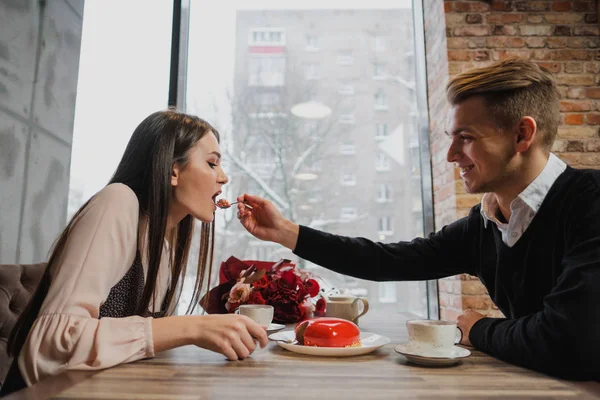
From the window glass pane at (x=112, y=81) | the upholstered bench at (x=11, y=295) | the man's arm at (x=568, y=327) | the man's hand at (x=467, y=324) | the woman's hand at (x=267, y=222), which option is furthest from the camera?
the window glass pane at (x=112, y=81)

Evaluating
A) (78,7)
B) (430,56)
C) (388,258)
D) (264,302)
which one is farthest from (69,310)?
(430,56)

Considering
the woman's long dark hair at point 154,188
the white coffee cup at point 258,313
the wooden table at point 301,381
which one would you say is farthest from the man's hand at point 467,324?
the woman's long dark hair at point 154,188

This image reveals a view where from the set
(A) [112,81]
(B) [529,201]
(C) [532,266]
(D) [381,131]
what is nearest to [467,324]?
(C) [532,266]

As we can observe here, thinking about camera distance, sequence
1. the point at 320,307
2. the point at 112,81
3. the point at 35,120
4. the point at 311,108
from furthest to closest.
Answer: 1. the point at 311,108
2. the point at 112,81
3. the point at 35,120
4. the point at 320,307

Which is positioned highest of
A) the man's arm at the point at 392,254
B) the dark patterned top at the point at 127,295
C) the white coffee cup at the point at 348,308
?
the man's arm at the point at 392,254

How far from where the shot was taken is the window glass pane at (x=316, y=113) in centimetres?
314

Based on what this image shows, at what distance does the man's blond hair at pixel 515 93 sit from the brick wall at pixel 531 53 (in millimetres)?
1247

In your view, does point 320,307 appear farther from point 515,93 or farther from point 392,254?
point 515,93

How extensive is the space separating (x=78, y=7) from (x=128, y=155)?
4.86 ft

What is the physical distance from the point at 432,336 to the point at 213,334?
1.45 feet

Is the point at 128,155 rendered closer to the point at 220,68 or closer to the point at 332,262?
the point at 332,262

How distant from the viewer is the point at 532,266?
3.54 feet

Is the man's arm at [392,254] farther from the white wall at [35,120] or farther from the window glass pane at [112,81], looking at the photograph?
the window glass pane at [112,81]

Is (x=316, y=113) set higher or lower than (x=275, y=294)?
higher
